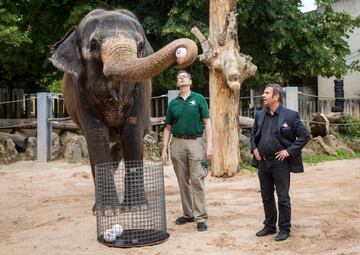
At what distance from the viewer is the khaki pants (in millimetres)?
5895

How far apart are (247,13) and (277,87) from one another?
9753 millimetres

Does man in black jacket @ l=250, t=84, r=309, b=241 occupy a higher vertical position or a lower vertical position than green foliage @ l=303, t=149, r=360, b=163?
higher

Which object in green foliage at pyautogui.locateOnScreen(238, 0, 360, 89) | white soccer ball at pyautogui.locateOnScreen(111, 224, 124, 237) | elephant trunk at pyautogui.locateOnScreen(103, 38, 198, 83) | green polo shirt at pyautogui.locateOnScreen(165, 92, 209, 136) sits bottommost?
white soccer ball at pyautogui.locateOnScreen(111, 224, 124, 237)

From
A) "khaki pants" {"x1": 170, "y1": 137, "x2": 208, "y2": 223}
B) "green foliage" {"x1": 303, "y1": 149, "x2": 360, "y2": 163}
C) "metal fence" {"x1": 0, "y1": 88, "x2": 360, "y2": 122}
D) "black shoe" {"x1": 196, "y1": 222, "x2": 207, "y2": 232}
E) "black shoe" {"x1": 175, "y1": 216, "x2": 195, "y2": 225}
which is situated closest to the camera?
"black shoe" {"x1": 196, "y1": 222, "x2": 207, "y2": 232}

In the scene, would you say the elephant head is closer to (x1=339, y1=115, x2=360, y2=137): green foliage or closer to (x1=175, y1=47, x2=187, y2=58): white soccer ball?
(x1=175, y1=47, x2=187, y2=58): white soccer ball

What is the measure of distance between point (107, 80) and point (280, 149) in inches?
90.7

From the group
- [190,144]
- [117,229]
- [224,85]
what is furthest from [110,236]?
[224,85]

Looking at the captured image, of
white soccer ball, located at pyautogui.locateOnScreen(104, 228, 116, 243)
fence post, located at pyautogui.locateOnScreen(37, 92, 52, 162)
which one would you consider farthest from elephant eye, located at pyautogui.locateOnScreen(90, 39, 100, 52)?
fence post, located at pyautogui.locateOnScreen(37, 92, 52, 162)

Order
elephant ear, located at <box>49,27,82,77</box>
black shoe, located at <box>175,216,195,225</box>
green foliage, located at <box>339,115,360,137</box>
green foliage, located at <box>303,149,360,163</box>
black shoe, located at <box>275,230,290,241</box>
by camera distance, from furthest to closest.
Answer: green foliage, located at <box>339,115,360,137</box>
green foliage, located at <box>303,149,360,163</box>
elephant ear, located at <box>49,27,82,77</box>
black shoe, located at <box>175,216,195,225</box>
black shoe, located at <box>275,230,290,241</box>

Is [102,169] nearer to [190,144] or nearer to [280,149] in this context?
[190,144]

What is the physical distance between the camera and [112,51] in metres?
5.86

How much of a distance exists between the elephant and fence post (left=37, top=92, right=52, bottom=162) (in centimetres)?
635

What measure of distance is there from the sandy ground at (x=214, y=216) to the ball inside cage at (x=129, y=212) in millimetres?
155

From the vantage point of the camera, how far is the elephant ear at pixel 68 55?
6.65m
